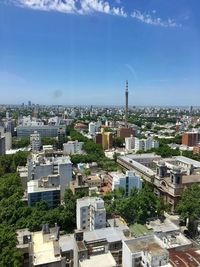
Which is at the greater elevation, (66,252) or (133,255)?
(133,255)

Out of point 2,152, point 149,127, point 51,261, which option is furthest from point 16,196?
point 149,127

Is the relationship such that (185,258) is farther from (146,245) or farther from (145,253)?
(145,253)

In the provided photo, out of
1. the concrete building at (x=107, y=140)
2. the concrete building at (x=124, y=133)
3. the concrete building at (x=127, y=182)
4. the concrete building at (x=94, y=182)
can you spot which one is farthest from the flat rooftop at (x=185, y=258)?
the concrete building at (x=124, y=133)

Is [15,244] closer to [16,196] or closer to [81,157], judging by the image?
[16,196]

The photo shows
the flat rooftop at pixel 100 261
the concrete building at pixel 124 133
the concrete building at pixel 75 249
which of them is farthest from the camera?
the concrete building at pixel 124 133

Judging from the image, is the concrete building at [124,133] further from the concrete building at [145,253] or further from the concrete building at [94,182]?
the concrete building at [145,253]

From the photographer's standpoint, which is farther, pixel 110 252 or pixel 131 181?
pixel 131 181

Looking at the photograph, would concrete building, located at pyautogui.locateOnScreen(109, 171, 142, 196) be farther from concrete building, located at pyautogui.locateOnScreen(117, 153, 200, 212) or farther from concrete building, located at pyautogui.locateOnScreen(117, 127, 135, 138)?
concrete building, located at pyautogui.locateOnScreen(117, 127, 135, 138)
